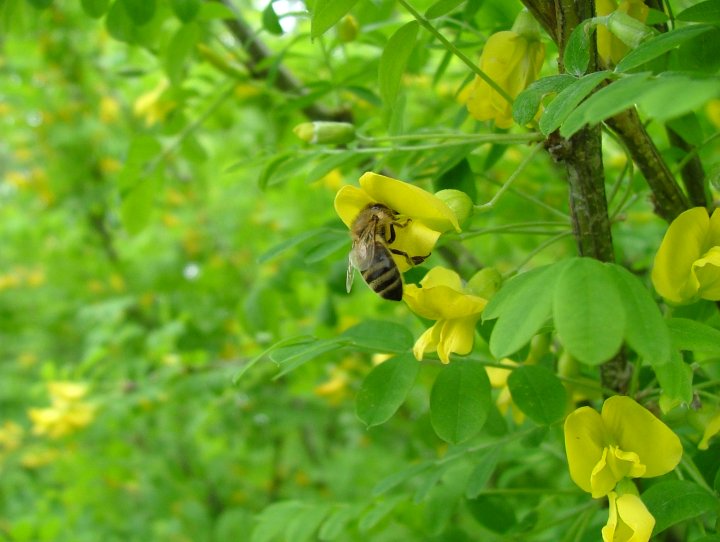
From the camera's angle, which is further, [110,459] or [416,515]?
[110,459]

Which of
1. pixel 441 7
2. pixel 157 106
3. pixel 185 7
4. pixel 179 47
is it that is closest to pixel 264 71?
pixel 157 106

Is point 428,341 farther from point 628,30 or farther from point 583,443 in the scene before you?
point 628,30

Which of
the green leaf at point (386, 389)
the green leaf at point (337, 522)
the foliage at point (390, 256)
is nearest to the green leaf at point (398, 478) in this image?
the foliage at point (390, 256)

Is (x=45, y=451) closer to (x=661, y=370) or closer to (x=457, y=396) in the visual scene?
(x=457, y=396)

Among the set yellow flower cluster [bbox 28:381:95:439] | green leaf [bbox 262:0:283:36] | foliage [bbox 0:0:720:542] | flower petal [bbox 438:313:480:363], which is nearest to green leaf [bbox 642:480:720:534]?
foliage [bbox 0:0:720:542]

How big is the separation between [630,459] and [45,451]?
3219mm

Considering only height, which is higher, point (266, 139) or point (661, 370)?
point (661, 370)

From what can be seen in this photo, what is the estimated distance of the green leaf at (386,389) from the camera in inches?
30.9

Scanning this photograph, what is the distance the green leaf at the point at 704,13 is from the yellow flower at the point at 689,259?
169 millimetres

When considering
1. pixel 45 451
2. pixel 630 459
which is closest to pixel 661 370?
pixel 630 459

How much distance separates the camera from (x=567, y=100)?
0.60 m

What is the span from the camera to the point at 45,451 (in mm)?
3402

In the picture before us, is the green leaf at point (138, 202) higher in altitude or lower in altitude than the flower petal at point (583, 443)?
lower

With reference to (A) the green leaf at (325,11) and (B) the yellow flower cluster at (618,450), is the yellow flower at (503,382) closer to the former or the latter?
(B) the yellow flower cluster at (618,450)
